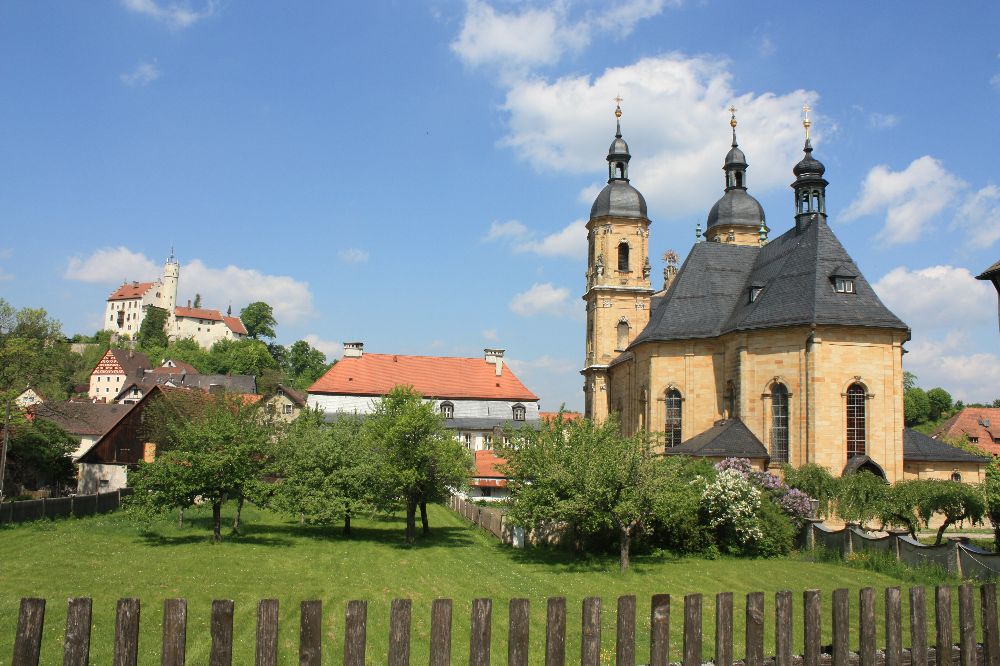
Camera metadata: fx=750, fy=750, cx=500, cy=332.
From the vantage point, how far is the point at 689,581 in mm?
20734

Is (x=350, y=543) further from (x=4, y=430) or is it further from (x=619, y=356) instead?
(x=619, y=356)

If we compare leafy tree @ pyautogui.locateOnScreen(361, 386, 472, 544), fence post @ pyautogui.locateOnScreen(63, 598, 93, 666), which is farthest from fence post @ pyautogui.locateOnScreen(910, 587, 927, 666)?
leafy tree @ pyautogui.locateOnScreen(361, 386, 472, 544)

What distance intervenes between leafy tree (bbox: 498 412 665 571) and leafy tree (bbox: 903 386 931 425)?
89781 mm

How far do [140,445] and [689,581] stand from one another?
39186 millimetres

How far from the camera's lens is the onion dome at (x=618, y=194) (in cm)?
5750

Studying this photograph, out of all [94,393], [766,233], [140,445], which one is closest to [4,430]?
[140,445]

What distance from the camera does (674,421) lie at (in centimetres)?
4100

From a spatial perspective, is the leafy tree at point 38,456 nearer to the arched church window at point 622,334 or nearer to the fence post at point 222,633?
the arched church window at point 622,334

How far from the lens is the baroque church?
34.0 metres

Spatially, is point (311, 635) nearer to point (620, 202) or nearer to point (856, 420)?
point (856, 420)

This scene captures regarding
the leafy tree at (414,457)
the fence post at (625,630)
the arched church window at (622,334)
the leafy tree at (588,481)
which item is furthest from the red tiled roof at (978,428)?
the fence post at (625,630)

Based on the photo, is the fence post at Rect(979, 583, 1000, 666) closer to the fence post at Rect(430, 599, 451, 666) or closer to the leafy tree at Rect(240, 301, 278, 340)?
the fence post at Rect(430, 599, 451, 666)

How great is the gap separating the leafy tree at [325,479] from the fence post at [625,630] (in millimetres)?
23394

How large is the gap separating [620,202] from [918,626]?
53984 mm
